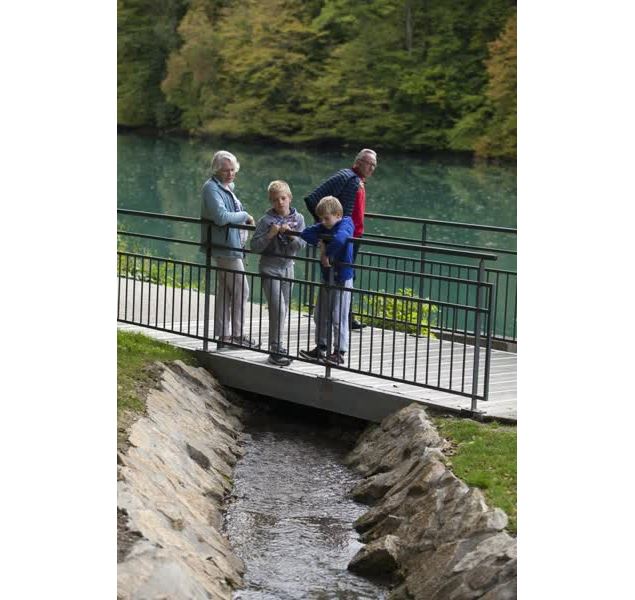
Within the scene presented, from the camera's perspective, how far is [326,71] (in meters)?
44.7

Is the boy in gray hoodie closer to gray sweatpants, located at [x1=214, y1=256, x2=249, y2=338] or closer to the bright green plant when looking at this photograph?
gray sweatpants, located at [x1=214, y1=256, x2=249, y2=338]

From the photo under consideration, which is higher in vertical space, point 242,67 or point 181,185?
point 242,67

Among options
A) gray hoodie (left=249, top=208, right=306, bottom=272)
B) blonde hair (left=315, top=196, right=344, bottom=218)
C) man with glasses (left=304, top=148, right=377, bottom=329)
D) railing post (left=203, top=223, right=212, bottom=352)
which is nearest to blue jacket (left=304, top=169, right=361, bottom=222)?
man with glasses (left=304, top=148, right=377, bottom=329)

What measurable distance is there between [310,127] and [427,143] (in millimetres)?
4573

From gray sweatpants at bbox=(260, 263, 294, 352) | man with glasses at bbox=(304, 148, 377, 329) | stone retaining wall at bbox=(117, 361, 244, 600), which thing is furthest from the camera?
man with glasses at bbox=(304, 148, 377, 329)

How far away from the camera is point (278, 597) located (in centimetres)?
670

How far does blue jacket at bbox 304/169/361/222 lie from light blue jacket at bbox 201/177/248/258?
0.54 meters

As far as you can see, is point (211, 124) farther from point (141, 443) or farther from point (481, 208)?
point (141, 443)

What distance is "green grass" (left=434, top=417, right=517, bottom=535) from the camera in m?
6.81

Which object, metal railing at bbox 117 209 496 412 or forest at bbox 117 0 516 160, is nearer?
metal railing at bbox 117 209 496 412

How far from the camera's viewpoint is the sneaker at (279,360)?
9.61 meters

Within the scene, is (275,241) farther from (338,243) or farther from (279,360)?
(279,360)

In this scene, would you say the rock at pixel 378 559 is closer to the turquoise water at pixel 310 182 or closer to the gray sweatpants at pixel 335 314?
the gray sweatpants at pixel 335 314
